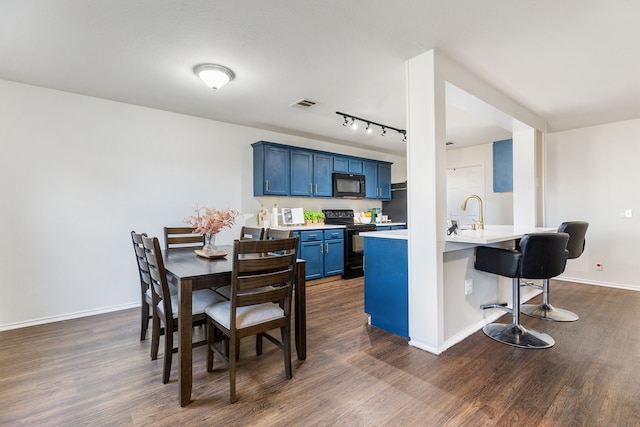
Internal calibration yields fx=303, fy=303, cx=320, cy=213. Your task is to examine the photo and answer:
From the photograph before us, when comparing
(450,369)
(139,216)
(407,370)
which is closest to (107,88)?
(139,216)

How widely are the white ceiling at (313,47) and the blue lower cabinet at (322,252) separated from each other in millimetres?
1889

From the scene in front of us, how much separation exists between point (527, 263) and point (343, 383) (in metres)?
1.72

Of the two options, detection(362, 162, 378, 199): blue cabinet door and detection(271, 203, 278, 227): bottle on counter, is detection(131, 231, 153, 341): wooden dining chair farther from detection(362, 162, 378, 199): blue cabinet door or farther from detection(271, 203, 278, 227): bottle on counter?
detection(362, 162, 378, 199): blue cabinet door

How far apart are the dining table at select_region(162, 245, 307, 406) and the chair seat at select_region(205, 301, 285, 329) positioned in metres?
0.18

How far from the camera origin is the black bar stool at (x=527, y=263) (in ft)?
7.88

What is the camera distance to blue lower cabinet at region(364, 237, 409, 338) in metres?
2.64

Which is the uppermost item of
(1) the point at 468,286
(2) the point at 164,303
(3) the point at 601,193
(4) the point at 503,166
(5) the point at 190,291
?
(4) the point at 503,166

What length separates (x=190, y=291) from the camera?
1.78 m

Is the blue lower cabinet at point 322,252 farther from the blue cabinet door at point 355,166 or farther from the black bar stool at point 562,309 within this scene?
the black bar stool at point 562,309

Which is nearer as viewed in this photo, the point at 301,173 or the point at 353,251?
the point at 301,173

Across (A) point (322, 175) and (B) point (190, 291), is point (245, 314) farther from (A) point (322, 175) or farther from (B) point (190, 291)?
(A) point (322, 175)

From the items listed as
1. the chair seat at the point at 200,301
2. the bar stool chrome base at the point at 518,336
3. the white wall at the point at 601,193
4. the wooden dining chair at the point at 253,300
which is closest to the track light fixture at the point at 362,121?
the white wall at the point at 601,193

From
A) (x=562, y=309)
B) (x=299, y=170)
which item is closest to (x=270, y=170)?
(x=299, y=170)

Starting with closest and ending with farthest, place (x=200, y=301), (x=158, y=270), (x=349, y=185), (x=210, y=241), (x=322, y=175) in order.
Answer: (x=158, y=270)
(x=200, y=301)
(x=210, y=241)
(x=322, y=175)
(x=349, y=185)
